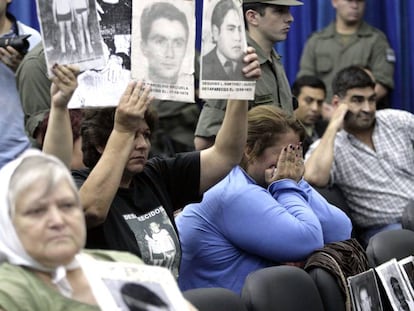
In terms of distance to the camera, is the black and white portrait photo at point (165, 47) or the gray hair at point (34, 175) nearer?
the gray hair at point (34, 175)

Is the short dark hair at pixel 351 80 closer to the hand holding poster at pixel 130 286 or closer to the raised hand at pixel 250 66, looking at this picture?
the raised hand at pixel 250 66

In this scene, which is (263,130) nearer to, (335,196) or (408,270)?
(408,270)

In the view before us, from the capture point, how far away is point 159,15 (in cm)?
374

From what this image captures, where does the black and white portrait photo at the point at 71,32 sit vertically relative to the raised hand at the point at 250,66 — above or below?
above

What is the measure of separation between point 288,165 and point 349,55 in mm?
3367

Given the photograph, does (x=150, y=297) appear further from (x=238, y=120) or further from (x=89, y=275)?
(x=238, y=120)

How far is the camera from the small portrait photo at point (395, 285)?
173 inches

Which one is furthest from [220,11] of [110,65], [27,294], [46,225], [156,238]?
[27,294]

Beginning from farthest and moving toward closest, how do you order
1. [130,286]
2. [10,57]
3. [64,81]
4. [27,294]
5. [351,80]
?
[351,80], [10,57], [64,81], [130,286], [27,294]

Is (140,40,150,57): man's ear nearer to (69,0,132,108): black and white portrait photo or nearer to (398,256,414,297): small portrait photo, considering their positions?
(69,0,132,108): black and white portrait photo

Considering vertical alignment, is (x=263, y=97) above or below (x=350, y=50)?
below

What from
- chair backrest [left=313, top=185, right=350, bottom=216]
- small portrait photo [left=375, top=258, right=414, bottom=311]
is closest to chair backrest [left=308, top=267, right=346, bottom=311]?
small portrait photo [left=375, top=258, right=414, bottom=311]

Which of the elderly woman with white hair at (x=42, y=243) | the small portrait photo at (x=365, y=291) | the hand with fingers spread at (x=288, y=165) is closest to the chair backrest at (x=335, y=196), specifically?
the hand with fingers spread at (x=288, y=165)

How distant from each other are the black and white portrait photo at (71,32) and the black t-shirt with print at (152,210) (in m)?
0.49
